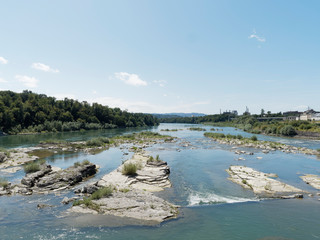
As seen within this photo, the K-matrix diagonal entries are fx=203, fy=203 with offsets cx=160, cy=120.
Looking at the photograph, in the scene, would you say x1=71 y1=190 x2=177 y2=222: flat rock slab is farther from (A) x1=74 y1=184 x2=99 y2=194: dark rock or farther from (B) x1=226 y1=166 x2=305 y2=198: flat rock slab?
(B) x1=226 y1=166 x2=305 y2=198: flat rock slab

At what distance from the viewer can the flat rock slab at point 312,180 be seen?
2145cm

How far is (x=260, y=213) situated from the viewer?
49.6 ft

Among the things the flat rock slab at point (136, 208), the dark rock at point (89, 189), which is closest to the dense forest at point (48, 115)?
the dark rock at point (89, 189)

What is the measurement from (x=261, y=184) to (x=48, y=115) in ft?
350

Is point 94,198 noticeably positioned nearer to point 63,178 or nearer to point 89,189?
point 89,189

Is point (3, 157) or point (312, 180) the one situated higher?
point (3, 157)

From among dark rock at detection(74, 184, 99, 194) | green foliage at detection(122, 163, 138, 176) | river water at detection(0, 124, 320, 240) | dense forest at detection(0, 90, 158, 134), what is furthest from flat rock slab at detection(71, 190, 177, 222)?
dense forest at detection(0, 90, 158, 134)

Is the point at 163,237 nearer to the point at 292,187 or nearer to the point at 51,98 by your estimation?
the point at 292,187

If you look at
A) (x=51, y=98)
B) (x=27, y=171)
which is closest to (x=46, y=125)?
(x=51, y=98)

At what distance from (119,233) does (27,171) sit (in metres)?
18.6

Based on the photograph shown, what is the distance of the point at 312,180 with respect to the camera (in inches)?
898

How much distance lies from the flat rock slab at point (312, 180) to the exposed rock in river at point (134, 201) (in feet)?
50.3

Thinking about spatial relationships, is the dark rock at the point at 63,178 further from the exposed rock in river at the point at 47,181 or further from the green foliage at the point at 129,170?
the green foliage at the point at 129,170

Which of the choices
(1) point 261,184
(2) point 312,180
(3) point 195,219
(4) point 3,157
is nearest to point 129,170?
(3) point 195,219
